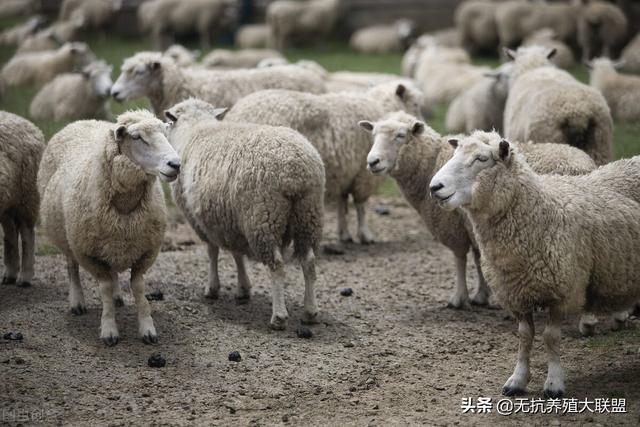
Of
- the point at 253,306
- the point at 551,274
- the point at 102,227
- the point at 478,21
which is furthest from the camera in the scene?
the point at 478,21

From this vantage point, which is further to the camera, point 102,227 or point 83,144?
point 83,144

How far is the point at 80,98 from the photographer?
13.4 m

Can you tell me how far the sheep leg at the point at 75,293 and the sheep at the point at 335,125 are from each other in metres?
2.41

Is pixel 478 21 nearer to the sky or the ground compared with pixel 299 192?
nearer to the ground

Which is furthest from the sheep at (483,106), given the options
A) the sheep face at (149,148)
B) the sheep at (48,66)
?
the sheep at (48,66)

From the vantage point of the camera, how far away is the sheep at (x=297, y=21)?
2041cm

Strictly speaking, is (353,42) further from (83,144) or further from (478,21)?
(83,144)

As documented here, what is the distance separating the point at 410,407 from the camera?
584 cm

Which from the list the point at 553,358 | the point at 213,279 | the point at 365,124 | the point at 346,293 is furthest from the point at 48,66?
the point at 553,358

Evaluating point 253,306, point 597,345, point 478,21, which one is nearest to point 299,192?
point 253,306

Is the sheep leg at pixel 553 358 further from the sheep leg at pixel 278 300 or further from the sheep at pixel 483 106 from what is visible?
the sheep at pixel 483 106

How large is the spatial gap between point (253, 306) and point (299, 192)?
1169mm

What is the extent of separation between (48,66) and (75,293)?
9.86 m

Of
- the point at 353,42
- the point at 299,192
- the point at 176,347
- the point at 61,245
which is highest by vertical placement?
the point at 299,192
